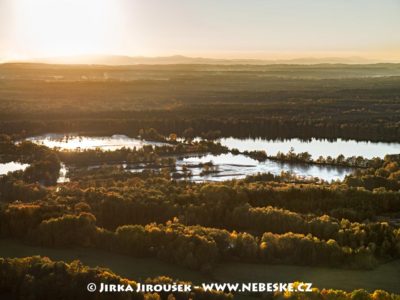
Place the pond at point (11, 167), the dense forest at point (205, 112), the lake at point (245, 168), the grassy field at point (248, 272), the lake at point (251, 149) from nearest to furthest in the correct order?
the grassy field at point (248, 272)
the lake at point (245, 168)
the pond at point (11, 167)
the lake at point (251, 149)
the dense forest at point (205, 112)

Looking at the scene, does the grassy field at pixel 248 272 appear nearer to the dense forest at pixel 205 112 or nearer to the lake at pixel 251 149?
the lake at pixel 251 149

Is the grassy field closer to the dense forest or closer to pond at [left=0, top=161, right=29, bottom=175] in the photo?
pond at [left=0, top=161, right=29, bottom=175]

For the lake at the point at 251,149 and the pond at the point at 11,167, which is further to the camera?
the lake at the point at 251,149

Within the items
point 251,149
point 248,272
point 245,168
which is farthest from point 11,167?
point 248,272

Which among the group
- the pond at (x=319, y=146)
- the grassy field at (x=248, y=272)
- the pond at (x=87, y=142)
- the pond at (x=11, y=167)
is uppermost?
the grassy field at (x=248, y=272)

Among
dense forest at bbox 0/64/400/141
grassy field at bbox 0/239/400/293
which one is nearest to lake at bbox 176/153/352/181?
dense forest at bbox 0/64/400/141

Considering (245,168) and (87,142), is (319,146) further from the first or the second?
(87,142)

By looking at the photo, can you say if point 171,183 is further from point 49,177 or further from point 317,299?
point 317,299

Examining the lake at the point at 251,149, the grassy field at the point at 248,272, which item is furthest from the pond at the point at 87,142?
the grassy field at the point at 248,272
